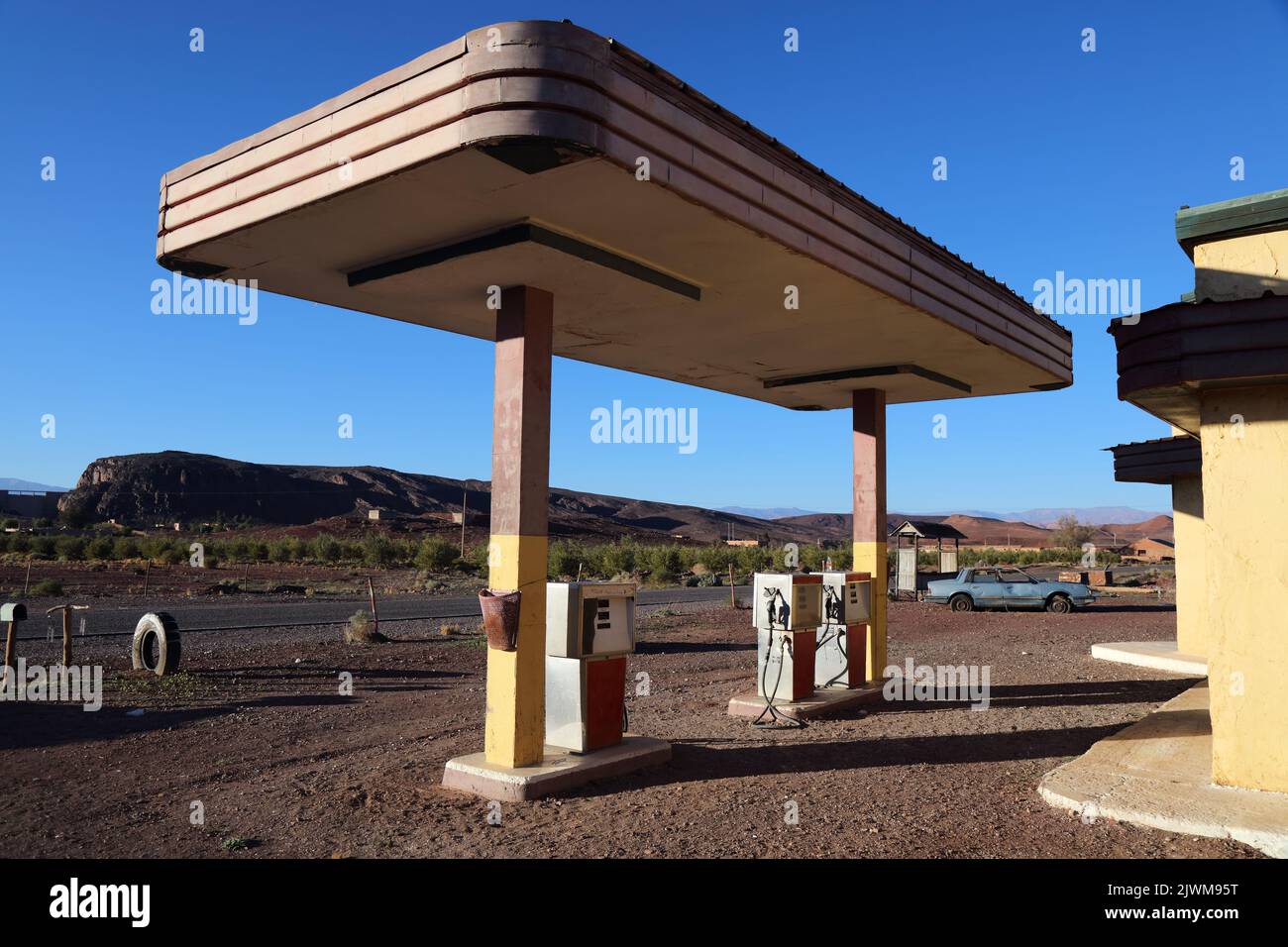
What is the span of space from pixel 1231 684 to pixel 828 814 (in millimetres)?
3039

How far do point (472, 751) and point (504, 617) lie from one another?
2.25m

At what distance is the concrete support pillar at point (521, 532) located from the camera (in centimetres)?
753

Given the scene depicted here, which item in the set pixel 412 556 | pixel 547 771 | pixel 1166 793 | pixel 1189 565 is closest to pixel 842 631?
pixel 1166 793

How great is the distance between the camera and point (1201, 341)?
251 inches

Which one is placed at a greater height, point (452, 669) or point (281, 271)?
point (281, 271)

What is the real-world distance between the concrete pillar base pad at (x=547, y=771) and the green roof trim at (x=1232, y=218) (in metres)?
5.97

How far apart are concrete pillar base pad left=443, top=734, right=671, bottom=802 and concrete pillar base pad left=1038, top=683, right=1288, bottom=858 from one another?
10.9ft

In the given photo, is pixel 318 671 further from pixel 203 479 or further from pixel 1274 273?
pixel 203 479

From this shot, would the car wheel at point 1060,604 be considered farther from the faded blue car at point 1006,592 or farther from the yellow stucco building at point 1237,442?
the yellow stucco building at point 1237,442

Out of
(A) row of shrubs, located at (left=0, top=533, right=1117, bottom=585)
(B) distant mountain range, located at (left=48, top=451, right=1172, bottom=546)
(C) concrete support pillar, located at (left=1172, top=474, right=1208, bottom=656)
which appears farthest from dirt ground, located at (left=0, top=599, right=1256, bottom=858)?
(B) distant mountain range, located at (left=48, top=451, right=1172, bottom=546)

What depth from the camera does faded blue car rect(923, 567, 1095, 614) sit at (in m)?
27.2

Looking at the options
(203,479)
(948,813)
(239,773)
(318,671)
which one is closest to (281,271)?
(239,773)

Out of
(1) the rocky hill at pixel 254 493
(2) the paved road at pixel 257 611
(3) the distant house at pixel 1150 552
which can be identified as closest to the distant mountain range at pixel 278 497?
(1) the rocky hill at pixel 254 493

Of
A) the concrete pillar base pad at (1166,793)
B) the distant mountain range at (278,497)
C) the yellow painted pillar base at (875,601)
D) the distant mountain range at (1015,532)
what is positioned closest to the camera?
the concrete pillar base pad at (1166,793)
